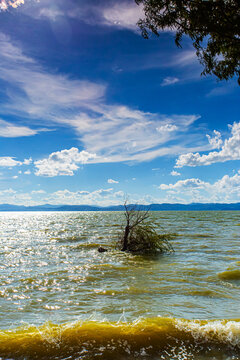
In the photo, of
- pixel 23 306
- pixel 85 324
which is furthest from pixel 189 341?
pixel 23 306

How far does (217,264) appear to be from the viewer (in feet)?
43.5

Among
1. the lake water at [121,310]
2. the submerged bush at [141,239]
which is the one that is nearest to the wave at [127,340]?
the lake water at [121,310]

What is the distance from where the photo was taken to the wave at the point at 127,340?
486 centimetres

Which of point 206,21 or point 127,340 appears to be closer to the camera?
point 127,340

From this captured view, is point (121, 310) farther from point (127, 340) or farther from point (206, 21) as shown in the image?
point (206, 21)

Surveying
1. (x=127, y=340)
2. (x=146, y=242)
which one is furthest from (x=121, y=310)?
(x=146, y=242)

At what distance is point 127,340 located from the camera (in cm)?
542

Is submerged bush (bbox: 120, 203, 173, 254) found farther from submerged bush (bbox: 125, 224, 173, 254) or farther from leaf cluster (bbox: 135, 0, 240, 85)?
leaf cluster (bbox: 135, 0, 240, 85)

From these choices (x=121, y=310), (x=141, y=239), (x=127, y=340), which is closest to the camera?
(x=127, y=340)

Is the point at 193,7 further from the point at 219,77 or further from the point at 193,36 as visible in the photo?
the point at 219,77

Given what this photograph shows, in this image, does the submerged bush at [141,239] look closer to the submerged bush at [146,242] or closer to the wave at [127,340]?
the submerged bush at [146,242]

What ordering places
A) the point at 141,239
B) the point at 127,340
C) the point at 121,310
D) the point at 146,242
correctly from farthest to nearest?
the point at 141,239
the point at 146,242
the point at 121,310
the point at 127,340

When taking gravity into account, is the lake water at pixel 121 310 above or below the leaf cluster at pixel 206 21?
below

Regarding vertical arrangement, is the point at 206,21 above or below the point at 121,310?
above
